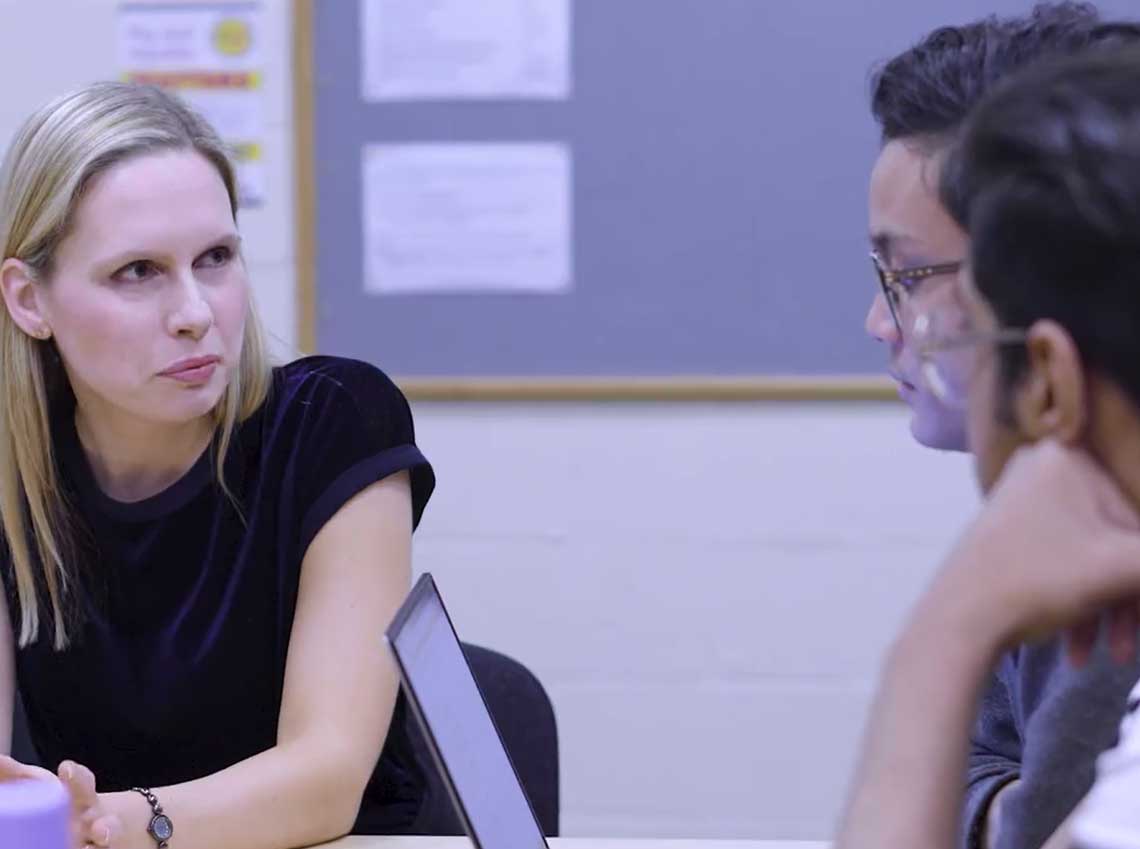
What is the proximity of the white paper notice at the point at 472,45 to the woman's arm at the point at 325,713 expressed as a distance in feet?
3.82

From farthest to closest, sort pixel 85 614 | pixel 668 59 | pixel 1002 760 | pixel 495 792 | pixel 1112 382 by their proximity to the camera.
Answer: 1. pixel 668 59
2. pixel 85 614
3. pixel 1002 760
4. pixel 495 792
5. pixel 1112 382

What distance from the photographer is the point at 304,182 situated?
8.64ft

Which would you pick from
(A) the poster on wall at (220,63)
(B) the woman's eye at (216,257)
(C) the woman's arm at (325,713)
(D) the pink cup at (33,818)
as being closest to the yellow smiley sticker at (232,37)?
(A) the poster on wall at (220,63)

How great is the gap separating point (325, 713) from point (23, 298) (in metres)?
0.53

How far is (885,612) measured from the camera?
2629mm

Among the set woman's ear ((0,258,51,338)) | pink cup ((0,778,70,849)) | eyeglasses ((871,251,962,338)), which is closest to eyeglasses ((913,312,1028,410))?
eyeglasses ((871,251,962,338))

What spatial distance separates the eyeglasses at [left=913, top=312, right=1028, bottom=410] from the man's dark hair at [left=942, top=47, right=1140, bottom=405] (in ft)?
0.03

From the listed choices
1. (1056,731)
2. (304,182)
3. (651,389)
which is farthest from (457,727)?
(304,182)

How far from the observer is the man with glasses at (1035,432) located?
77 centimetres

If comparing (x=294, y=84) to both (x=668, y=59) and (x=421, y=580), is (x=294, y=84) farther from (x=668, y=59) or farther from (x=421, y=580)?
(x=421, y=580)

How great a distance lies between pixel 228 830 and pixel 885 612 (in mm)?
1525

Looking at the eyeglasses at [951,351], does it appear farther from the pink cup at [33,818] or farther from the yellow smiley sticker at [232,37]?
the yellow smiley sticker at [232,37]

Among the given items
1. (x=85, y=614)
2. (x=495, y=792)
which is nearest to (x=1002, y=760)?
(x=495, y=792)

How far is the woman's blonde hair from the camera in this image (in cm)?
154
